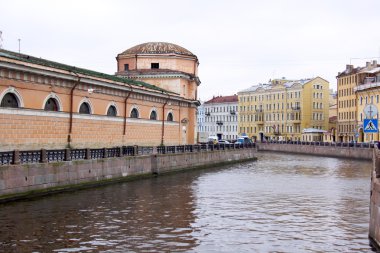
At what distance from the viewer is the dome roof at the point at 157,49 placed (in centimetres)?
5772

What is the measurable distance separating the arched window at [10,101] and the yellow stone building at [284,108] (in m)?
87.8

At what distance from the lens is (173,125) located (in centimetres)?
5256

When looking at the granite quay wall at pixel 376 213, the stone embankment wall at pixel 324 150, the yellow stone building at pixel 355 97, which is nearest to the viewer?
the granite quay wall at pixel 376 213

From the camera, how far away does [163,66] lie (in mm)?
57719

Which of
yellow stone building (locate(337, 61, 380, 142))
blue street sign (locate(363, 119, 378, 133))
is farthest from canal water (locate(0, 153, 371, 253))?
yellow stone building (locate(337, 61, 380, 142))

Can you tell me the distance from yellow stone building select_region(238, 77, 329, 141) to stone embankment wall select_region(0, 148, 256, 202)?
7167 cm

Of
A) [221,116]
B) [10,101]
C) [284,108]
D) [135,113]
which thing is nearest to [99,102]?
[135,113]

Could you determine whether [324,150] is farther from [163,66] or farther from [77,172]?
[77,172]

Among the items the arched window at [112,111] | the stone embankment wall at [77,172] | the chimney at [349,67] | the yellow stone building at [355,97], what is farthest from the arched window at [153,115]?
the chimney at [349,67]

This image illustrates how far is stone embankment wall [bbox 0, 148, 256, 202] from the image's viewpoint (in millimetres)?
23031

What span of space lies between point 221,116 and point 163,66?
82.6 meters

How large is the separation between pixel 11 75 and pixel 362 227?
60.1ft

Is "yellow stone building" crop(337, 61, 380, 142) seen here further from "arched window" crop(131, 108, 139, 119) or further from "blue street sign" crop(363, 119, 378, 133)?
"blue street sign" crop(363, 119, 378, 133)

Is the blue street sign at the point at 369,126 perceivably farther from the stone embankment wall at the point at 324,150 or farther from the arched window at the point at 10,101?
the stone embankment wall at the point at 324,150
